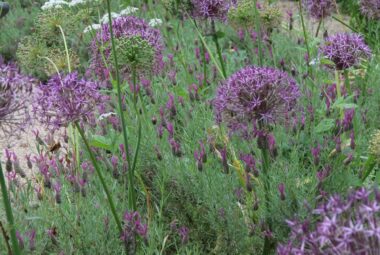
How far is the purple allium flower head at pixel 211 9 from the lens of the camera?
3553 millimetres

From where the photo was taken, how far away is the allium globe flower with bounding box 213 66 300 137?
2.38 metres

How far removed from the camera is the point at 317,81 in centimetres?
422

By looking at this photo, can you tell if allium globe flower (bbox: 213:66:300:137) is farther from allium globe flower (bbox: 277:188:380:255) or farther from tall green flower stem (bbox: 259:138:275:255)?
allium globe flower (bbox: 277:188:380:255)

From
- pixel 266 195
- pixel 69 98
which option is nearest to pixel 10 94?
pixel 69 98

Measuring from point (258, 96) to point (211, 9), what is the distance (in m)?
1.33

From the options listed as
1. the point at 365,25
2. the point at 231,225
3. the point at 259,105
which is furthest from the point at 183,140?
the point at 365,25

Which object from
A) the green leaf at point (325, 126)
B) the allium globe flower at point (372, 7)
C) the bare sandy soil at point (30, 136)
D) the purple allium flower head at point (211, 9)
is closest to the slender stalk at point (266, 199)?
the green leaf at point (325, 126)

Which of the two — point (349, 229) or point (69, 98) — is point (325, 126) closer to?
point (69, 98)

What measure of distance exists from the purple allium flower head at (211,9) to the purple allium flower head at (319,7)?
68 centimetres

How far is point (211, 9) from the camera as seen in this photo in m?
3.59

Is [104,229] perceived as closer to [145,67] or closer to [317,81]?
[145,67]

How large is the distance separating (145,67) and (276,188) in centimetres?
71

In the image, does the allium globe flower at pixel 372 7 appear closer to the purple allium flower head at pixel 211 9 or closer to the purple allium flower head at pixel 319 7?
the purple allium flower head at pixel 319 7

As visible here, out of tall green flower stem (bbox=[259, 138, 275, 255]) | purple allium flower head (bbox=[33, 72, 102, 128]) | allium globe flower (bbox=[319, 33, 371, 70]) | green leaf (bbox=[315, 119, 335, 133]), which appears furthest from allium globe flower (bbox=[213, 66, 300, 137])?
allium globe flower (bbox=[319, 33, 371, 70])
